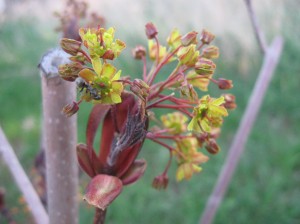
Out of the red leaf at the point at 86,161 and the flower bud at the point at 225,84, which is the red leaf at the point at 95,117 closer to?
the red leaf at the point at 86,161

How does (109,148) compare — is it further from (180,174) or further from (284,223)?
(284,223)

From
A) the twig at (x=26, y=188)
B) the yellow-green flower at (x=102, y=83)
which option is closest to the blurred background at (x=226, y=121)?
the twig at (x=26, y=188)

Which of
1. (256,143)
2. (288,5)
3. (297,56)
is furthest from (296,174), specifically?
(288,5)

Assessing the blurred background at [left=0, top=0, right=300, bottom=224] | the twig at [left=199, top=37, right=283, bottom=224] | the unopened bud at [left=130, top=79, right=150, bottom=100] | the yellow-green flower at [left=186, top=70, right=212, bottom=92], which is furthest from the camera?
the blurred background at [left=0, top=0, right=300, bottom=224]

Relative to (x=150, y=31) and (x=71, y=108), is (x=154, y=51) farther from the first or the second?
(x=71, y=108)

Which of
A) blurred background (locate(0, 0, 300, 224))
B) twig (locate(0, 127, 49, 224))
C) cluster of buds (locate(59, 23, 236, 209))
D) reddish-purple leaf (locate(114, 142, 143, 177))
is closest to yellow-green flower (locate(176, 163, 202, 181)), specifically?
cluster of buds (locate(59, 23, 236, 209))

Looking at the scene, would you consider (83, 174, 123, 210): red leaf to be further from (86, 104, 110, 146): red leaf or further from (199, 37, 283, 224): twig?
(199, 37, 283, 224): twig
